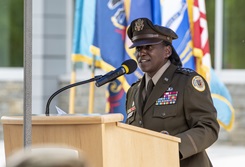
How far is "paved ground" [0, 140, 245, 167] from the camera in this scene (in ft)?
32.4

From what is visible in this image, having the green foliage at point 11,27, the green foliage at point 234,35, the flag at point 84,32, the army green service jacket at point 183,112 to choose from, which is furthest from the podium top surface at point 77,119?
the green foliage at point 11,27

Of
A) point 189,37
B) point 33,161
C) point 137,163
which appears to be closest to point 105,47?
point 189,37

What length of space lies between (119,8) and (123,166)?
10.2 ft

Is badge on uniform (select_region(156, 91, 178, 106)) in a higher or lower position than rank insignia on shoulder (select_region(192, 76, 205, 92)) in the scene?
lower

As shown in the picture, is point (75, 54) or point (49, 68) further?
point (49, 68)

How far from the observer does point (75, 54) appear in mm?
6867

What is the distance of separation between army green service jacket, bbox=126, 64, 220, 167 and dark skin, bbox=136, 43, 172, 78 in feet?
0.19

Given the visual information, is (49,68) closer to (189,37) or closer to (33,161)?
(189,37)

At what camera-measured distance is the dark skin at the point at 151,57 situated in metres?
3.46

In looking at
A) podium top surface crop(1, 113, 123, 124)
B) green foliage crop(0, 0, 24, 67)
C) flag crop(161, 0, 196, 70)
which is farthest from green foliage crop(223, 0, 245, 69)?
podium top surface crop(1, 113, 123, 124)

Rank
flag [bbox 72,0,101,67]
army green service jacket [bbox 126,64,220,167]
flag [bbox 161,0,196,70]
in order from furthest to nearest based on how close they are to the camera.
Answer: flag [bbox 72,0,101,67]
flag [bbox 161,0,196,70]
army green service jacket [bbox 126,64,220,167]

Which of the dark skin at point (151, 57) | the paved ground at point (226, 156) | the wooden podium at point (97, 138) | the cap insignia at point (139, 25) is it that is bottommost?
the paved ground at point (226, 156)

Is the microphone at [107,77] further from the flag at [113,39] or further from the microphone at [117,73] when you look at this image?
the flag at [113,39]

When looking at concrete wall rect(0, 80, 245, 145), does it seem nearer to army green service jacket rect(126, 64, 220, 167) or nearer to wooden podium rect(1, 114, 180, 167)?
army green service jacket rect(126, 64, 220, 167)
